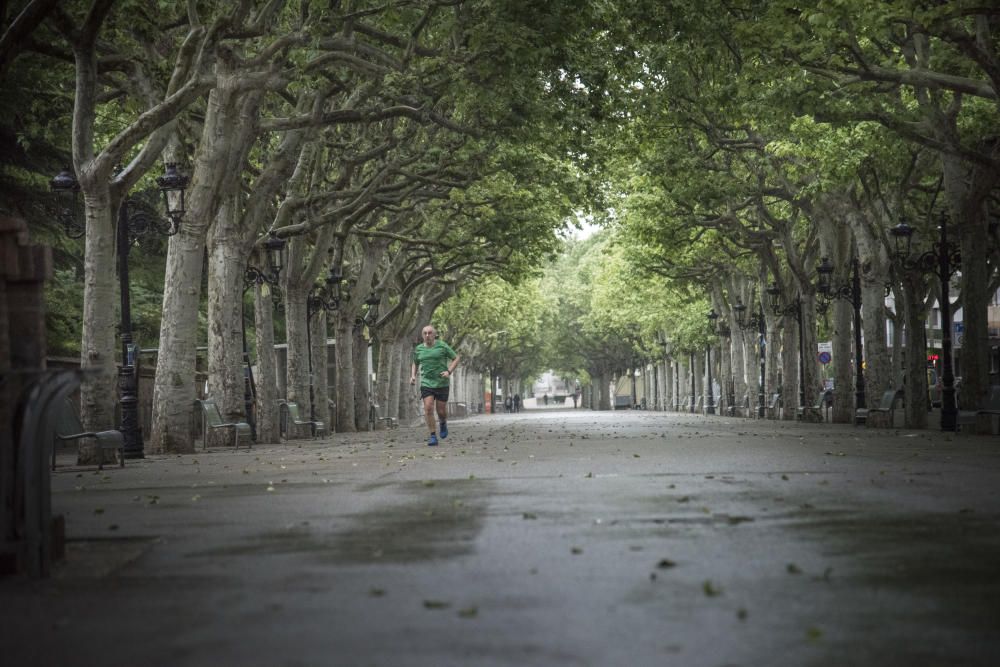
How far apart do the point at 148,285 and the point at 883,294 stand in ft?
67.8

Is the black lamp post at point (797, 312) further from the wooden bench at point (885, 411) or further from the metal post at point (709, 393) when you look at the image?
the metal post at point (709, 393)

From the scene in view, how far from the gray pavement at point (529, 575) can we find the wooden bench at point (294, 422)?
19047 millimetres

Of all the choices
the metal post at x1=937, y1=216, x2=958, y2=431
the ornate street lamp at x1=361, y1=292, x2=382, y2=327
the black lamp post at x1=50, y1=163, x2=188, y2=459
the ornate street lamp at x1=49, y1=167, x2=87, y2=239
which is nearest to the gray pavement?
the black lamp post at x1=50, y1=163, x2=188, y2=459

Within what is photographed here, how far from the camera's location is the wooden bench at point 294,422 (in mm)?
32250

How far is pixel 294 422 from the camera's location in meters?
32.3

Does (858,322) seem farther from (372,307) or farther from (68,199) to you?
(68,199)

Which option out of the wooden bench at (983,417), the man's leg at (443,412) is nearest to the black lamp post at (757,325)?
the wooden bench at (983,417)

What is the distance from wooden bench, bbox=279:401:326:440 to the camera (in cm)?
3225

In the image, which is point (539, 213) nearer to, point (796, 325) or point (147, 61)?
point (796, 325)

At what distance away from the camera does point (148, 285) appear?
4106cm

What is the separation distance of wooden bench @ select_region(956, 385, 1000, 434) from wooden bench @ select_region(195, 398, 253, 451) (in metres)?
12.5

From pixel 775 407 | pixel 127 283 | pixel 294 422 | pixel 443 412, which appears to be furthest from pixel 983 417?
pixel 775 407

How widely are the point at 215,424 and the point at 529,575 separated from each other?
19.3m

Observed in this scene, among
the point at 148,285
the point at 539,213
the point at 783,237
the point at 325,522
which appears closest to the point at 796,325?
the point at 783,237
